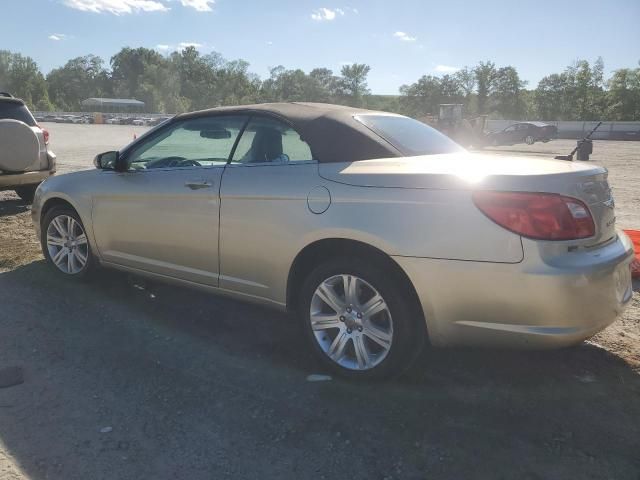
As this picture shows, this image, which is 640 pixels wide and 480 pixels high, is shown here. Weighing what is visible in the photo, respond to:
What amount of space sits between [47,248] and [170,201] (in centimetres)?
196

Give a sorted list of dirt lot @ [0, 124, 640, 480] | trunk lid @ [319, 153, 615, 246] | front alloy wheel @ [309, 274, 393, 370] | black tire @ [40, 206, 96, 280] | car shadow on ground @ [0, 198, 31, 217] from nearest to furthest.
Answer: dirt lot @ [0, 124, 640, 480]
trunk lid @ [319, 153, 615, 246]
front alloy wheel @ [309, 274, 393, 370]
black tire @ [40, 206, 96, 280]
car shadow on ground @ [0, 198, 31, 217]

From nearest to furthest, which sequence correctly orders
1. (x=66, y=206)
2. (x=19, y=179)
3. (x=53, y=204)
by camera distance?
(x=66, y=206) → (x=53, y=204) → (x=19, y=179)

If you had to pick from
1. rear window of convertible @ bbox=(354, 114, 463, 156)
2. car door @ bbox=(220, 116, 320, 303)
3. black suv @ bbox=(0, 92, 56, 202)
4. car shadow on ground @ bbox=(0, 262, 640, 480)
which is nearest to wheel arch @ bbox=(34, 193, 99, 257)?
car shadow on ground @ bbox=(0, 262, 640, 480)

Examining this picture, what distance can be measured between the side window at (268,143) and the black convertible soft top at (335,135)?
63mm

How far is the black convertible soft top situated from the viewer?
3180 mm

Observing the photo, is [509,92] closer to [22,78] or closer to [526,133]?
[526,133]

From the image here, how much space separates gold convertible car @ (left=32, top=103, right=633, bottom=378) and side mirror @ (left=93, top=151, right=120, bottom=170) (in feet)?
0.12

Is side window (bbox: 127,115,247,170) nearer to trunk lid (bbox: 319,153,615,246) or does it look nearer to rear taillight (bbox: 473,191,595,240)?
trunk lid (bbox: 319,153,615,246)

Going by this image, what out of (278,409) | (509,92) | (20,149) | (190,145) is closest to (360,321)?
(278,409)

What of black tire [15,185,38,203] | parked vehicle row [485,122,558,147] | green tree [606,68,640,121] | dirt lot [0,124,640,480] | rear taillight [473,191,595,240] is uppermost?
green tree [606,68,640,121]

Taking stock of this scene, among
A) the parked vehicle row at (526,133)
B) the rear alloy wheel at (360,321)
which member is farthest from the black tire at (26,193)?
the parked vehicle row at (526,133)

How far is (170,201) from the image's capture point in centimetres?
381

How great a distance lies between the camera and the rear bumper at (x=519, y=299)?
2.53 metres

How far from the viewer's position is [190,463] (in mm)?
2389
